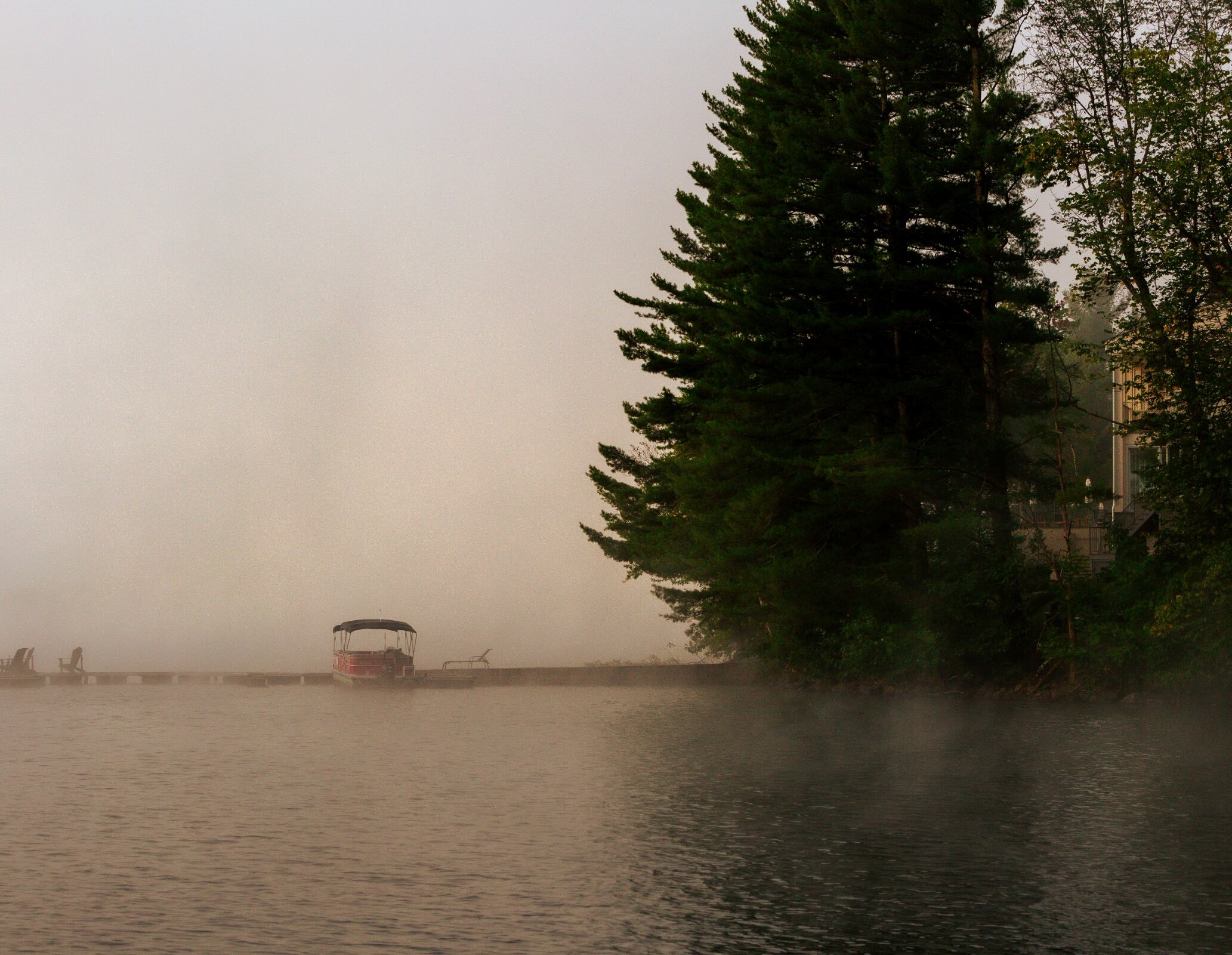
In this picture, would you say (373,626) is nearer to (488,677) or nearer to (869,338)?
(488,677)

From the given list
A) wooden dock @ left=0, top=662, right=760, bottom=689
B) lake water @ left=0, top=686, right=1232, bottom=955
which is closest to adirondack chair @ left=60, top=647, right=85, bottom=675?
wooden dock @ left=0, top=662, right=760, bottom=689

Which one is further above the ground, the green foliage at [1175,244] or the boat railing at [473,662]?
the green foliage at [1175,244]

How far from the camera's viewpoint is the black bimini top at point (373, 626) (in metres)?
70.8

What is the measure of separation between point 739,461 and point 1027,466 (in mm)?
10198

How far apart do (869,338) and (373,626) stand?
32064mm

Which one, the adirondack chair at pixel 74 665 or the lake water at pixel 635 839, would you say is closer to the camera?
the lake water at pixel 635 839

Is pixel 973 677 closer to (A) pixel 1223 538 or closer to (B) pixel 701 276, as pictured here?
(A) pixel 1223 538

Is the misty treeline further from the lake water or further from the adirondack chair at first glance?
the adirondack chair

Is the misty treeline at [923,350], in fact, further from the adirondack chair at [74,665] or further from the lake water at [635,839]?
the adirondack chair at [74,665]

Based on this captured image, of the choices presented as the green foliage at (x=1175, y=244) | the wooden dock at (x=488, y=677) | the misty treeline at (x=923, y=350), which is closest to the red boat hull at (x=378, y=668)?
the wooden dock at (x=488, y=677)

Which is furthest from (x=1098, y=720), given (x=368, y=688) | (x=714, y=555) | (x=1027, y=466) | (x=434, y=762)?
(x=368, y=688)

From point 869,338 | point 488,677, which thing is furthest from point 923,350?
point 488,677

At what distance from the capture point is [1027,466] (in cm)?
5041

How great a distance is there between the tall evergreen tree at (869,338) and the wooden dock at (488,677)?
15182 millimetres
